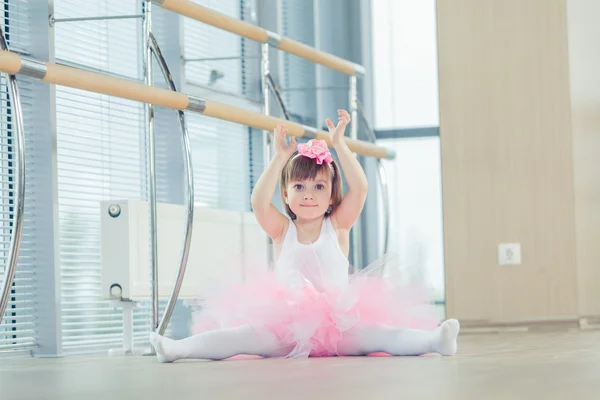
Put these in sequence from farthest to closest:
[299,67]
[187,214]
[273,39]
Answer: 1. [299,67]
2. [273,39]
3. [187,214]

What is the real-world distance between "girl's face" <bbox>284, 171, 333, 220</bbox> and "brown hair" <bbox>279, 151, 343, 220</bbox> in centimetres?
1

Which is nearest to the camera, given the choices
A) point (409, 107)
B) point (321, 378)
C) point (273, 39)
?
point (321, 378)

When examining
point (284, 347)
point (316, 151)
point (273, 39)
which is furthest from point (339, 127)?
point (273, 39)

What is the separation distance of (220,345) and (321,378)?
577 mm

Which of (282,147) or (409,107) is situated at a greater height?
(409,107)

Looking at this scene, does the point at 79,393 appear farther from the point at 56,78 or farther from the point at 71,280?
the point at 71,280

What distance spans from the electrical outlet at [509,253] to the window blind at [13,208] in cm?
172

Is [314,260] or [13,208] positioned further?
[13,208]

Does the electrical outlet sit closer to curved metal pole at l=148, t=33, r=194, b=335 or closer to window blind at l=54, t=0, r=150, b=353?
window blind at l=54, t=0, r=150, b=353

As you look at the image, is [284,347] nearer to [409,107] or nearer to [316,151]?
[316,151]

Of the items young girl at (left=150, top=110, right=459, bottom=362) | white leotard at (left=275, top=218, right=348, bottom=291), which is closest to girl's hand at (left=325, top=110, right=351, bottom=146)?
young girl at (left=150, top=110, right=459, bottom=362)

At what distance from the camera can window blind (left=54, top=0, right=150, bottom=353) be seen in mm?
2980

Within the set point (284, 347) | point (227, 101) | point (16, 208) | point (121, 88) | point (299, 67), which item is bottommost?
point (284, 347)

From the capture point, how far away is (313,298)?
6.70 ft
